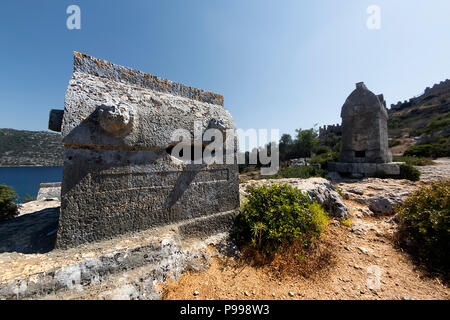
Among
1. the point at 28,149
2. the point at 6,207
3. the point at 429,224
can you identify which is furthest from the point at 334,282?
the point at 28,149

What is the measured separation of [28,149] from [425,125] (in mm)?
85560

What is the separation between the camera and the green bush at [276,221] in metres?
2.44

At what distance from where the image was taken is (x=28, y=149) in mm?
43000

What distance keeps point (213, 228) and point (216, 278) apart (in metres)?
0.73

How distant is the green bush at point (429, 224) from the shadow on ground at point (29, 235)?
4.83m

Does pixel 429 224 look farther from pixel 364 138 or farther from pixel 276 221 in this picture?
pixel 364 138

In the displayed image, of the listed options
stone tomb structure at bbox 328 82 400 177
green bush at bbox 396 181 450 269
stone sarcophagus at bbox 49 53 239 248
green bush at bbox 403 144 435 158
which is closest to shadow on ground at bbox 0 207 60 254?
stone sarcophagus at bbox 49 53 239 248

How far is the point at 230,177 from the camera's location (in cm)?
292

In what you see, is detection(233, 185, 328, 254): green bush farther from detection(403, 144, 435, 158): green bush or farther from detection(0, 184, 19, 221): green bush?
detection(403, 144, 435, 158): green bush

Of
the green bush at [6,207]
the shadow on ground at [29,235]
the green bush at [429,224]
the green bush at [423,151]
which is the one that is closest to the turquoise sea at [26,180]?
the green bush at [6,207]

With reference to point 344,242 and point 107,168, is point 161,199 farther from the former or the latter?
point 344,242

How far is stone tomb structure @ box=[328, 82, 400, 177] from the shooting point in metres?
6.96

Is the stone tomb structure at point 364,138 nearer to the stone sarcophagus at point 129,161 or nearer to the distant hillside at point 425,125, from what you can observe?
the stone sarcophagus at point 129,161
